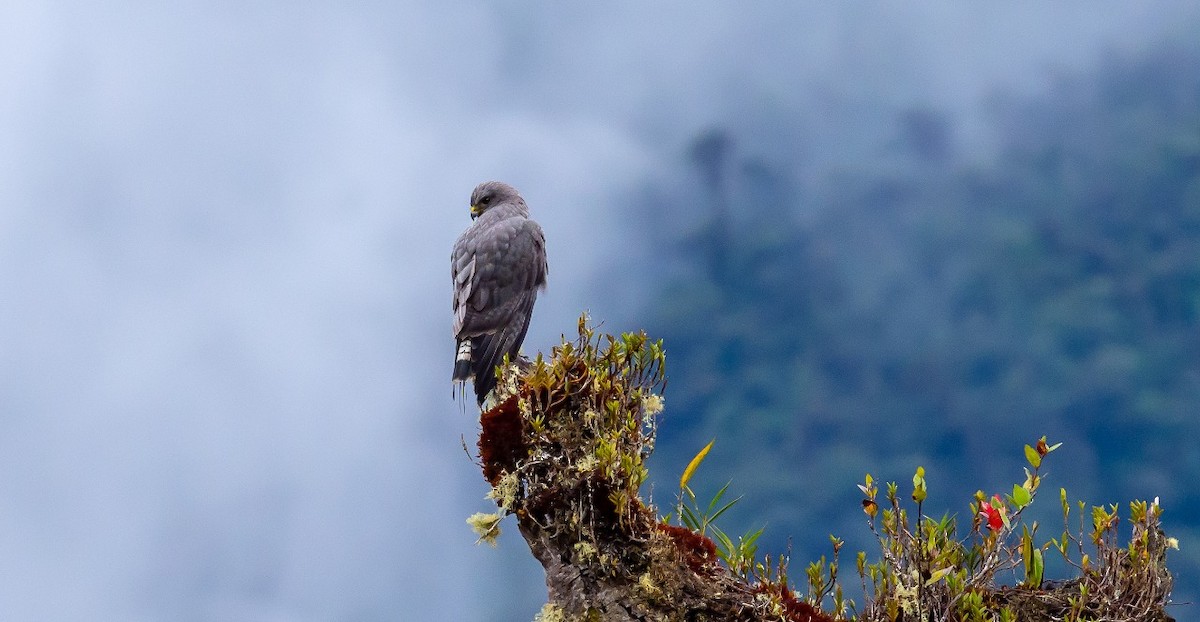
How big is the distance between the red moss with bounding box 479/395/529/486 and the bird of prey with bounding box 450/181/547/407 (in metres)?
1.86

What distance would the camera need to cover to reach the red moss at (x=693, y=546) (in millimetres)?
6426

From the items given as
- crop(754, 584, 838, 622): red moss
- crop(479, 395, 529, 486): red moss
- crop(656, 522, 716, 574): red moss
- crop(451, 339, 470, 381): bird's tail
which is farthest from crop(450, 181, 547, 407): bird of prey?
crop(754, 584, 838, 622): red moss

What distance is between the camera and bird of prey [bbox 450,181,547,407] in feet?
28.5

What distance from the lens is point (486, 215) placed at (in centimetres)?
1003

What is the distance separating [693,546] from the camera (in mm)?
6559

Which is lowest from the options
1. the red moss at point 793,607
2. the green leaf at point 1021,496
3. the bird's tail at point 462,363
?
the red moss at point 793,607

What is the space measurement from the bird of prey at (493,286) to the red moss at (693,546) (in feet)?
8.20

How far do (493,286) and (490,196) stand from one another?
1579 millimetres

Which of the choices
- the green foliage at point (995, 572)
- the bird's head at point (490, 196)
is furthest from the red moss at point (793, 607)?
the bird's head at point (490, 196)

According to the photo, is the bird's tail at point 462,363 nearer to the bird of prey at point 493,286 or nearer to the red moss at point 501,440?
the bird of prey at point 493,286

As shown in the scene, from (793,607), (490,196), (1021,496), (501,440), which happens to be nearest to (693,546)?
(793,607)

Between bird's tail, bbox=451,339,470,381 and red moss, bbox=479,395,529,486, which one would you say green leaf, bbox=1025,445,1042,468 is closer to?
red moss, bbox=479,395,529,486

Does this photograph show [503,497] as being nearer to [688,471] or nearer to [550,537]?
[550,537]

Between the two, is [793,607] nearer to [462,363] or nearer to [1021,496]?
[1021,496]
